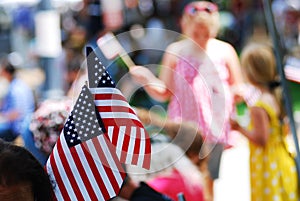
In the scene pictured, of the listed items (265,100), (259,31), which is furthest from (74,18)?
(265,100)

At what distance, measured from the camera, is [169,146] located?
3891 millimetres

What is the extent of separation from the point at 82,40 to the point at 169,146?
7330 mm

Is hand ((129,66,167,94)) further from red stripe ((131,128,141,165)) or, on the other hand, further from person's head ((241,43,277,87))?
red stripe ((131,128,141,165))

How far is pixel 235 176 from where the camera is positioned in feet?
20.4

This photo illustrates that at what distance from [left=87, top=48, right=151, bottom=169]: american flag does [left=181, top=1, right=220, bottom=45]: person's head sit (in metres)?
2.71

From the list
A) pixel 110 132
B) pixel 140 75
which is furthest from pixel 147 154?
pixel 140 75

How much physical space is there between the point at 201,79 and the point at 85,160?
7.09ft

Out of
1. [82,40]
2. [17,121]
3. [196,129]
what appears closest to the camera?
[196,129]

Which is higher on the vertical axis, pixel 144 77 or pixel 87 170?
pixel 87 170

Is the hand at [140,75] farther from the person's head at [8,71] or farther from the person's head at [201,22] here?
the person's head at [8,71]

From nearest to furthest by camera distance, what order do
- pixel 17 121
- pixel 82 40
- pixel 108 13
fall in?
pixel 17 121
pixel 108 13
pixel 82 40

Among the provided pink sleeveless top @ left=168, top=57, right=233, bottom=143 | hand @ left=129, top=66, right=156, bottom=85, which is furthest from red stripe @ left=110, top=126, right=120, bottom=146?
pink sleeveless top @ left=168, top=57, right=233, bottom=143

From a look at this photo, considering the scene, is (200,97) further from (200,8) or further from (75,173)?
(75,173)

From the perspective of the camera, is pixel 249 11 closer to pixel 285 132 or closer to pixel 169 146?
pixel 285 132
